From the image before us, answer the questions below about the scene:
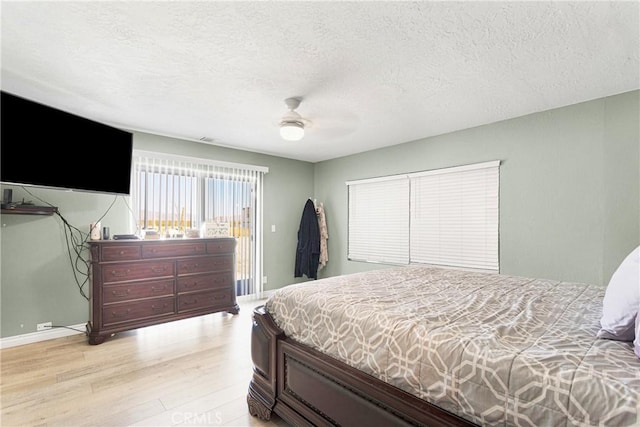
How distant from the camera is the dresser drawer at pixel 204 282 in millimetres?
3615

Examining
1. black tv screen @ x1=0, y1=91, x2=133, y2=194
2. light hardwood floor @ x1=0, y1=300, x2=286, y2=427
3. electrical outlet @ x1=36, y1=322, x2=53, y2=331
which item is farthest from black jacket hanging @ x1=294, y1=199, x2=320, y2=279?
electrical outlet @ x1=36, y1=322, x2=53, y2=331

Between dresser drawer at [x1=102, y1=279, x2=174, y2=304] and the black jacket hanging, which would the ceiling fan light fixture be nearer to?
dresser drawer at [x1=102, y1=279, x2=174, y2=304]

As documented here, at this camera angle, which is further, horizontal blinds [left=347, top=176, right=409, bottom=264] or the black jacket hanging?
the black jacket hanging

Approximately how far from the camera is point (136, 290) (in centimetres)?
328

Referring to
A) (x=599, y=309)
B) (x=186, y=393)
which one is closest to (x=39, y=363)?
(x=186, y=393)

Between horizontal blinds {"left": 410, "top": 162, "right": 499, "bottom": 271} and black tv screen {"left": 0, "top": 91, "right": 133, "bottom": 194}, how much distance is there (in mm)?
3526

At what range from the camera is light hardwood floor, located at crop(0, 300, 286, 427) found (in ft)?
6.31

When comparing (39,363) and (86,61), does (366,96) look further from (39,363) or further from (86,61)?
(39,363)

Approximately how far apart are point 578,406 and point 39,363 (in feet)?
12.1

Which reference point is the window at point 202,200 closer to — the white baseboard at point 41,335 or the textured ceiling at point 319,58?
the textured ceiling at point 319,58

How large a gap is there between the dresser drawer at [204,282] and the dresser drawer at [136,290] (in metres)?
0.14

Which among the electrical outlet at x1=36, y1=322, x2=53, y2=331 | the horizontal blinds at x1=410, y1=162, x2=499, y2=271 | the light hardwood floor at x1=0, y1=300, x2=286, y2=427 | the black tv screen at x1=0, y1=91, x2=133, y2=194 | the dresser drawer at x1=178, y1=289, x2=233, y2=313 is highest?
the black tv screen at x1=0, y1=91, x2=133, y2=194

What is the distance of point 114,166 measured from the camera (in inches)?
124

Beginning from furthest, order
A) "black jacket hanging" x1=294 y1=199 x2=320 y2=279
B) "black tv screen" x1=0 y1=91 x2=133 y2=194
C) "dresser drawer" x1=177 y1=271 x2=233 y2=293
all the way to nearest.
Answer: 1. "black jacket hanging" x1=294 y1=199 x2=320 y2=279
2. "dresser drawer" x1=177 y1=271 x2=233 y2=293
3. "black tv screen" x1=0 y1=91 x2=133 y2=194
